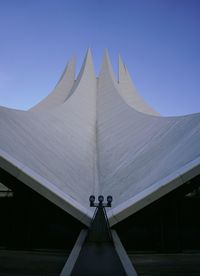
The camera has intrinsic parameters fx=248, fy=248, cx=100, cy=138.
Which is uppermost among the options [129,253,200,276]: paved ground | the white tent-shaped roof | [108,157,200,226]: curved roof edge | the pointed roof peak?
the pointed roof peak

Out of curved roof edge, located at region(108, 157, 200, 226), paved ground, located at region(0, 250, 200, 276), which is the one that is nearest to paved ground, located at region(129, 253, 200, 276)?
paved ground, located at region(0, 250, 200, 276)

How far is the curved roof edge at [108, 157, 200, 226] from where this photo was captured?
5102 millimetres

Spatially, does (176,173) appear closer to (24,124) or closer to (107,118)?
(24,124)

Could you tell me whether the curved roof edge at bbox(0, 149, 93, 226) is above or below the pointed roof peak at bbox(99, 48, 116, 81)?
below

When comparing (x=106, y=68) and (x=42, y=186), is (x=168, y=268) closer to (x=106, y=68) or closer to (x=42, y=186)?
(x=42, y=186)

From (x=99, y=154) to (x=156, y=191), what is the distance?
12.4 feet

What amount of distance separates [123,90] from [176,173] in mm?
13283

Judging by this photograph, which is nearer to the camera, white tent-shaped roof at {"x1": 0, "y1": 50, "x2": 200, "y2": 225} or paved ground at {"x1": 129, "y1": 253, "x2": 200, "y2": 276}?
paved ground at {"x1": 129, "y1": 253, "x2": 200, "y2": 276}

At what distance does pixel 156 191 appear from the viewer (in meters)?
5.17

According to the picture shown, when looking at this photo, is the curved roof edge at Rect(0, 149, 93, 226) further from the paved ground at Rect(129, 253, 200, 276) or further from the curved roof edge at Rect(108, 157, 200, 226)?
the paved ground at Rect(129, 253, 200, 276)

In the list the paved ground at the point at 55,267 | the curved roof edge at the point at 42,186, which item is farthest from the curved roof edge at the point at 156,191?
the paved ground at the point at 55,267

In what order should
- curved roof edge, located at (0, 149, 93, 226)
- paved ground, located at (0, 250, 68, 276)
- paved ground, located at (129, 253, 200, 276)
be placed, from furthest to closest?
curved roof edge, located at (0, 149, 93, 226) < paved ground, located at (129, 253, 200, 276) < paved ground, located at (0, 250, 68, 276)

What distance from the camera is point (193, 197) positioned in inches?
277

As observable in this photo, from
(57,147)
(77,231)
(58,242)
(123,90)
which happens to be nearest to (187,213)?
(77,231)
